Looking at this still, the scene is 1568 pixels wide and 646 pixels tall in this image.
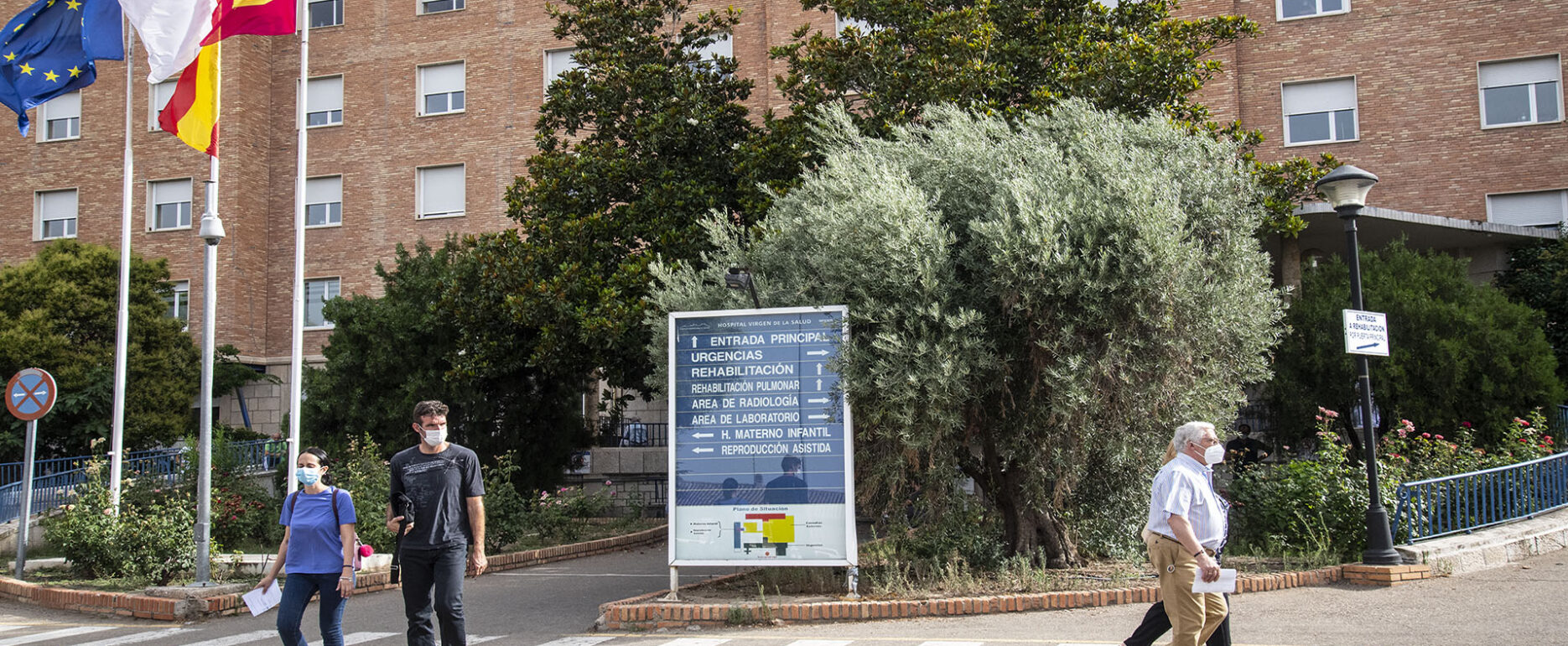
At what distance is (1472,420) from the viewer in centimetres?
1852

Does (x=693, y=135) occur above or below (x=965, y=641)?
above

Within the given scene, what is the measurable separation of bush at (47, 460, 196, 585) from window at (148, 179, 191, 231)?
1895cm

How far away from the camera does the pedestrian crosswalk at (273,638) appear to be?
8.89 m

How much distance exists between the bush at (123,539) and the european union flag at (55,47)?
5.45 metres

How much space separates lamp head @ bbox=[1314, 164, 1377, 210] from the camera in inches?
452

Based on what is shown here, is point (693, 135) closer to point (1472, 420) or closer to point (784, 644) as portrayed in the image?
point (784, 644)

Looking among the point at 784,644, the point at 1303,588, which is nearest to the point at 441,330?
the point at 784,644

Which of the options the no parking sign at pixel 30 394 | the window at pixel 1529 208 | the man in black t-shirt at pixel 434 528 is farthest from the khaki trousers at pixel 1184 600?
the window at pixel 1529 208

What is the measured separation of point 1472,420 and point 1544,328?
475 centimetres

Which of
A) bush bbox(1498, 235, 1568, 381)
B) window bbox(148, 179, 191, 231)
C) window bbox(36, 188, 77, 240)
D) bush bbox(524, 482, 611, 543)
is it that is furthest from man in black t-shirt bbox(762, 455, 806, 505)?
window bbox(36, 188, 77, 240)

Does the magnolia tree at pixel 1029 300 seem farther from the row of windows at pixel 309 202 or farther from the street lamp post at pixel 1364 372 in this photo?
the row of windows at pixel 309 202

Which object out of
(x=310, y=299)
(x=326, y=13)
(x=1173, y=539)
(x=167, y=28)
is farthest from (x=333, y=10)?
(x=1173, y=539)

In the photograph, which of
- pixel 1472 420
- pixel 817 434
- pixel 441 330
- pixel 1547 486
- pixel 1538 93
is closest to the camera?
pixel 817 434

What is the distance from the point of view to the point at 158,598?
12.1 m
